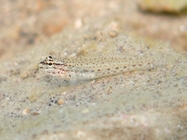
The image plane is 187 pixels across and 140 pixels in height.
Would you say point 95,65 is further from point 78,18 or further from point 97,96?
point 78,18

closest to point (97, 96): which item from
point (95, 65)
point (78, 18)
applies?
point (95, 65)

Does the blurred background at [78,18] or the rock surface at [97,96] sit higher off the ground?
the blurred background at [78,18]

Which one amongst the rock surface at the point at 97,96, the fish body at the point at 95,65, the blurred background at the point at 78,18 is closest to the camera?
the rock surface at the point at 97,96

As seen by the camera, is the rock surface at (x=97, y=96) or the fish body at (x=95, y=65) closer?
the rock surface at (x=97, y=96)

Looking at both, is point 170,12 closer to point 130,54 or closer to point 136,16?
point 136,16

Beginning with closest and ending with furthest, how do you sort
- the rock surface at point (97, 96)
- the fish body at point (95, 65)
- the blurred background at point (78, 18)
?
the rock surface at point (97, 96)
the fish body at point (95, 65)
the blurred background at point (78, 18)

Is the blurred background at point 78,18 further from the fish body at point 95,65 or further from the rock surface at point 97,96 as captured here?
the fish body at point 95,65

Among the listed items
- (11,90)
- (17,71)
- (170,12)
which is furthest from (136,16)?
(11,90)

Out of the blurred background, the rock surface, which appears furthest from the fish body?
the blurred background

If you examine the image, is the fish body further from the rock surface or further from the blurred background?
the blurred background

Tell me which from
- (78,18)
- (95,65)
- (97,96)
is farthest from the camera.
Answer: (78,18)

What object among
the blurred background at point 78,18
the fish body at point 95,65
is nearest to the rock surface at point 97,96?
the fish body at point 95,65
